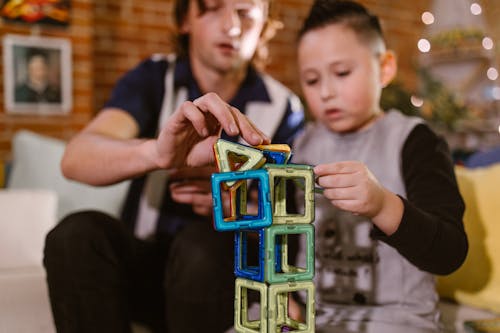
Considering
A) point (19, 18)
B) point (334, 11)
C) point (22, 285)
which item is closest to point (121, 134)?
point (22, 285)

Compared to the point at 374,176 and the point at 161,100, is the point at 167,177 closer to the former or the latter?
the point at 161,100

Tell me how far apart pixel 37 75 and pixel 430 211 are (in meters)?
2.22

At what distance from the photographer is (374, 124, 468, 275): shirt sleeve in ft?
2.88

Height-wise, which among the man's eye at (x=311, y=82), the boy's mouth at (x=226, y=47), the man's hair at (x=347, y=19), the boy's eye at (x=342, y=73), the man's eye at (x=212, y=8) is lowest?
the man's eye at (x=311, y=82)

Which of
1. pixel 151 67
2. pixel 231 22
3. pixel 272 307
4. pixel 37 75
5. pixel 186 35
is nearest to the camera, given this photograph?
pixel 272 307

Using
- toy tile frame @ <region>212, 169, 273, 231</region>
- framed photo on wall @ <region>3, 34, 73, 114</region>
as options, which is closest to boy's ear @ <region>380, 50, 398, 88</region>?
toy tile frame @ <region>212, 169, 273, 231</region>

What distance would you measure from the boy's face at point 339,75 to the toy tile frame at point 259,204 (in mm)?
574

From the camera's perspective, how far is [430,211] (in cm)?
97

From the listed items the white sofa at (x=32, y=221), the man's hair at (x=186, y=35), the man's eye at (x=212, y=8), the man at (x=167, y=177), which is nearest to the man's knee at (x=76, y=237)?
the man at (x=167, y=177)

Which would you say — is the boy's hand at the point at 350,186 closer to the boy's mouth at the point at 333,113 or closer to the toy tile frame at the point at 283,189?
the toy tile frame at the point at 283,189

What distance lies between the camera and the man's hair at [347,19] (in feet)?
4.12

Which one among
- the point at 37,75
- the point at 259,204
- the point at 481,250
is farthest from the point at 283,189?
the point at 37,75

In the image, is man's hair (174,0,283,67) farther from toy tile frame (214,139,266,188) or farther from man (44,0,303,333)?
toy tile frame (214,139,266,188)

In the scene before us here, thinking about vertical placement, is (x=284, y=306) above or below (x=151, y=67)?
below
